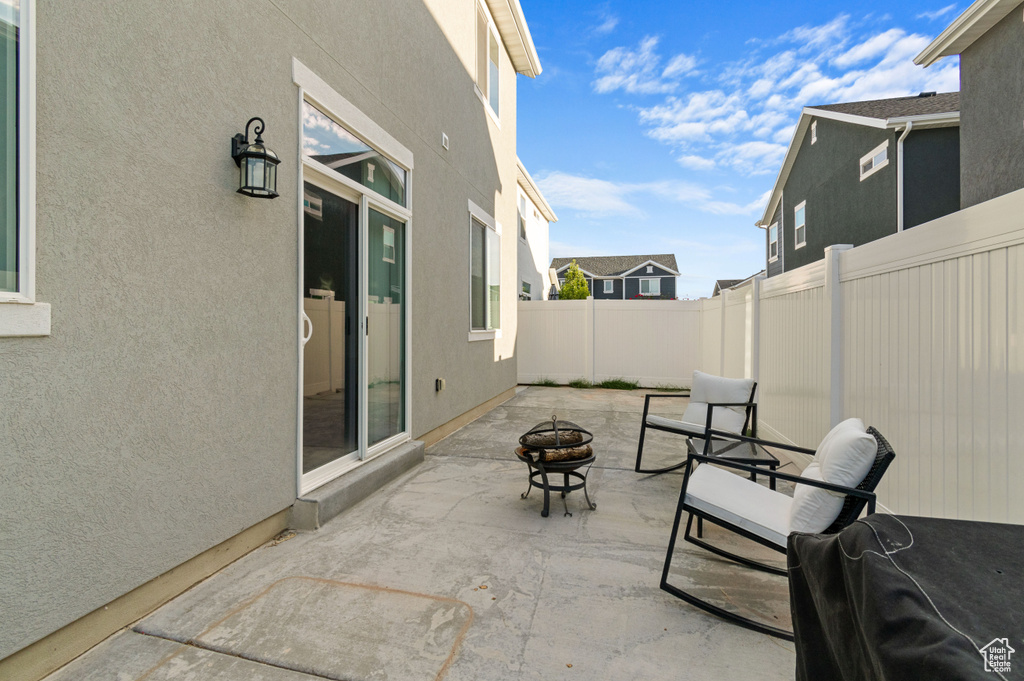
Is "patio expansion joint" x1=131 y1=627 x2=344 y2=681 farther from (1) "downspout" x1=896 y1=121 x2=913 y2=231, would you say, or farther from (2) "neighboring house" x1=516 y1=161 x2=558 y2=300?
(2) "neighboring house" x1=516 y1=161 x2=558 y2=300

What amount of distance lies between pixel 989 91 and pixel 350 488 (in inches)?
373

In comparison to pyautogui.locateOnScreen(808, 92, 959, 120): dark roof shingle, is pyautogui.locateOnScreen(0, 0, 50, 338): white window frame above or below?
below

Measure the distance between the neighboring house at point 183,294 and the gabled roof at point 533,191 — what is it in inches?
358

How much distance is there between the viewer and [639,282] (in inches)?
1426

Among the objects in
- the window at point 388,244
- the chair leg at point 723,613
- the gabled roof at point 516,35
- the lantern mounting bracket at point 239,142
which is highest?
the gabled roof at point 516,35

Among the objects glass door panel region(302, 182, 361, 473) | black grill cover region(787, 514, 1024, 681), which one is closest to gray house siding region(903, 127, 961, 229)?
glass door panel region(302, 182, 361, 473)

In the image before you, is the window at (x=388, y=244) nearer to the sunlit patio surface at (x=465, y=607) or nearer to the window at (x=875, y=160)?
the sunlit patio surface at (x=465, y=607)

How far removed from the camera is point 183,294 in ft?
8.07

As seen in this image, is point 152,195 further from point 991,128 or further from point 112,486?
point 991,128

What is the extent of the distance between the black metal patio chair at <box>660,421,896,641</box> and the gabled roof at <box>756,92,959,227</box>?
10573 millimetres

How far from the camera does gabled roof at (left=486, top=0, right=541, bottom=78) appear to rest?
309 inches

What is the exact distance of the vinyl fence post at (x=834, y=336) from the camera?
390 centimetres

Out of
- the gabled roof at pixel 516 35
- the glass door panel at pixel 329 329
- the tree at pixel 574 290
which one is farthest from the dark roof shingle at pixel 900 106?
the tree at pixel 574 290

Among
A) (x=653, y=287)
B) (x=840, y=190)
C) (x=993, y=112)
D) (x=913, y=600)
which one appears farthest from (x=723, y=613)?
(x=653, y=287)
